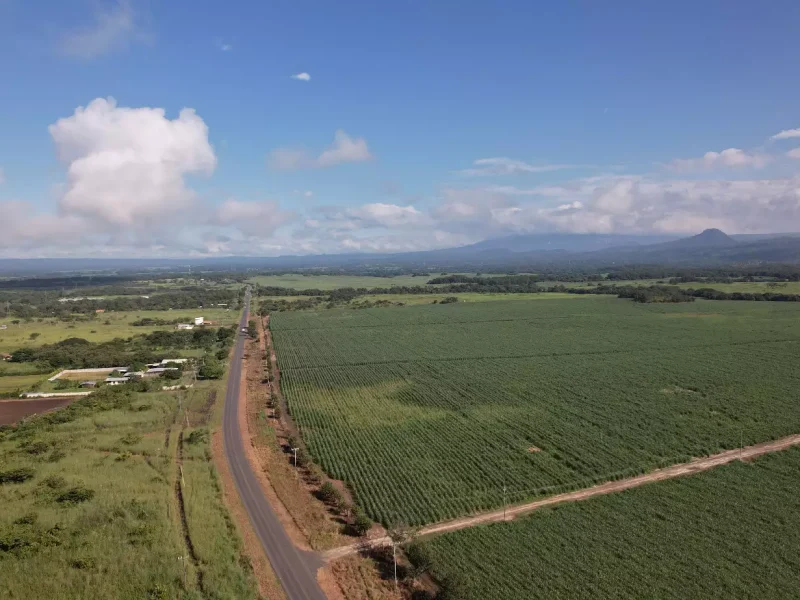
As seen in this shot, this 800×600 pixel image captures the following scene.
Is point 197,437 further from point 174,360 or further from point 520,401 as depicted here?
point 174,360

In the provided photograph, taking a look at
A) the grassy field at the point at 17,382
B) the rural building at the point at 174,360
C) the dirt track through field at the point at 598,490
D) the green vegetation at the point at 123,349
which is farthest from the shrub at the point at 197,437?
the rural building at the point at 174,360

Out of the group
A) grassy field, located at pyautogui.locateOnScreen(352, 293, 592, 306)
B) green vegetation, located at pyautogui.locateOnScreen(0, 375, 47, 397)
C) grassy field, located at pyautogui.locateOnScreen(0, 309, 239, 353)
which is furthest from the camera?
grassy field, located at pyautogui.locateOnScreen(352, 293, 592, 306)

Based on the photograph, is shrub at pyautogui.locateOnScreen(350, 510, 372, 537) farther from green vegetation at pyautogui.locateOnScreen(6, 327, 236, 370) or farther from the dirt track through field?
green vegetation at pyautogui.locateOnScreen(6, 327, 236, 370)

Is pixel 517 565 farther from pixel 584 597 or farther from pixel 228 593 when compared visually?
pixel 228 593

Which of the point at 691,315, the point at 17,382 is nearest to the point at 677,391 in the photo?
the point at 691,315

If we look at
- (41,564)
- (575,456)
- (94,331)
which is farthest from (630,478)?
(94,331)

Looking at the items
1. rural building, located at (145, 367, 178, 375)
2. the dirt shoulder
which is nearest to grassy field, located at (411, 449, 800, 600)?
the dirt shoulder
